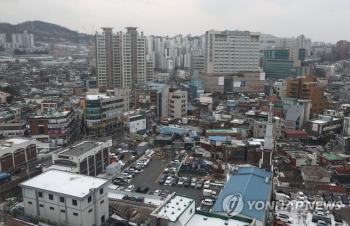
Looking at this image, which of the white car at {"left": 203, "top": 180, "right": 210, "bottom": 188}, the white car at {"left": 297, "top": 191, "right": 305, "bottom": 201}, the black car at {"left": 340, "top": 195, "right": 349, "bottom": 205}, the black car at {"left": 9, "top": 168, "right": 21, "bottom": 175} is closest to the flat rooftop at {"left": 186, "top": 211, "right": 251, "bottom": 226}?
the white car at {"left": 203, "top": 180, "right": 210, "bottom": 188}

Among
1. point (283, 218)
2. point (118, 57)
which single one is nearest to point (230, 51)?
point (118, 57)

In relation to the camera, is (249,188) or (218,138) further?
(218,138)

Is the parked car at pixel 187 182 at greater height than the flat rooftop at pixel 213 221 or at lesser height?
lesser

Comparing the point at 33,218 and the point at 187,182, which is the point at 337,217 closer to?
the point at 187,182

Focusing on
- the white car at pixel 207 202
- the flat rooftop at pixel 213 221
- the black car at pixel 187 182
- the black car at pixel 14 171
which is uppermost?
the flat rooftop at pixel 213 221

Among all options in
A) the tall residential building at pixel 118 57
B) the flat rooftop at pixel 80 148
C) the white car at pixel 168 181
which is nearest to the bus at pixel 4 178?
the flat rooftop at pixel 80 148

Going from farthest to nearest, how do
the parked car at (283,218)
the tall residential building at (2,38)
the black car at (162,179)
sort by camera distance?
the tall residential building at (2,38) → the black car at (162,179) → the parked car at (283,218)

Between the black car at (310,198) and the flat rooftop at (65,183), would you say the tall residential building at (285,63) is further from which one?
the flat rooftop at (65,183)
